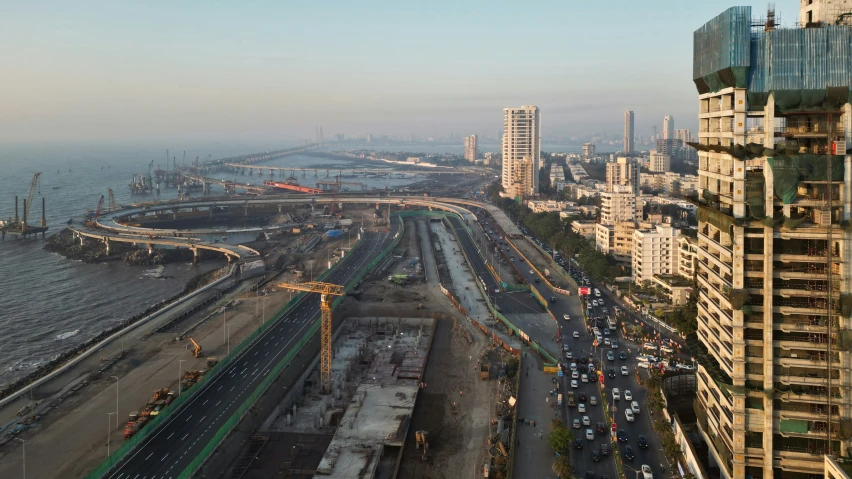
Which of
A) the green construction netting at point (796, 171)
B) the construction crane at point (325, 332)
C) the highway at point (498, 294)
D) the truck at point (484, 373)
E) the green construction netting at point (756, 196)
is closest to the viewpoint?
the green construction netting at point (796, 171)

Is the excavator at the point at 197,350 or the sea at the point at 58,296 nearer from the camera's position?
the excavator at the point at 197,350

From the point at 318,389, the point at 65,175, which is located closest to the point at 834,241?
the point at 318,389

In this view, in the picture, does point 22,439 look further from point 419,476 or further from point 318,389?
point 419,476

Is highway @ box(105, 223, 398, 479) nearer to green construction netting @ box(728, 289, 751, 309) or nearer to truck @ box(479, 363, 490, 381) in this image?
truck @ box(479, 363, 490, 381)

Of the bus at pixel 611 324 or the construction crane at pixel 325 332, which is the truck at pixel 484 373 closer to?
the construction crane at pixel 325 332

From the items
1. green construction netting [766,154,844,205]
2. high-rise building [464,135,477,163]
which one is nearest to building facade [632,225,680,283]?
green construction netting [766,154,844,205]

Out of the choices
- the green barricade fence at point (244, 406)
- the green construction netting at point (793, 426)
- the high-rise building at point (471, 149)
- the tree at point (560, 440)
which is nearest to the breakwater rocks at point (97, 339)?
the green barricade fence at point (244, 406)

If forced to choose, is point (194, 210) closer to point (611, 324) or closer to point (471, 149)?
point (611, 324)
